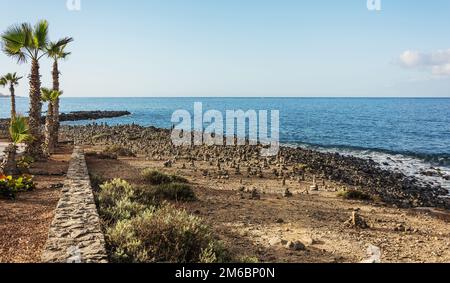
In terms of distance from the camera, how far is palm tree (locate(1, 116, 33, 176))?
591 inches

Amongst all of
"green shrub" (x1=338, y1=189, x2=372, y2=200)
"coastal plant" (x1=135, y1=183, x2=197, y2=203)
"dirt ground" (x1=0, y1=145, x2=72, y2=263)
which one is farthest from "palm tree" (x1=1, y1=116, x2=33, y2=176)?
"green shrub" (x1=338, y1=189, x2=372, y2=200)

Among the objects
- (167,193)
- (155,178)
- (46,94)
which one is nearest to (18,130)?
(155,178)

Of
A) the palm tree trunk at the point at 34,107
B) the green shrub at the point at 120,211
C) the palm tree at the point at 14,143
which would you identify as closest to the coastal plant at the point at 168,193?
the green shrub at the point at 120,211

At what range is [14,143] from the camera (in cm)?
1531

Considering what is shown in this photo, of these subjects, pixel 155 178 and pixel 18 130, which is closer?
pixel 18 130

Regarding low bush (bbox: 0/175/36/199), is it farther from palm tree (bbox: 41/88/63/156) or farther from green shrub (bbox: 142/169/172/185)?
palm tree (bbox: 41/88/63/156)

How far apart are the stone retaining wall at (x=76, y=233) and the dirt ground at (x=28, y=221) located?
449mm

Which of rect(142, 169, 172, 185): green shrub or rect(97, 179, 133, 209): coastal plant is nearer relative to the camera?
rect(97, 179, 133, 209): coastal plant

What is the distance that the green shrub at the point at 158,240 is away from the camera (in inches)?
269

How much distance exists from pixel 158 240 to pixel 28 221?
163 inches

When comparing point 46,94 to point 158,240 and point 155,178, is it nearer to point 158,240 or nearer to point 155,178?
point 155,178

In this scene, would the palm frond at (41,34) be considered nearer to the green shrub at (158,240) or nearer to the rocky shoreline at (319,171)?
the rocky shoreline at (319,171)

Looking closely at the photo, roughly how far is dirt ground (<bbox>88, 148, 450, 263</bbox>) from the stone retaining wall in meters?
3.07
